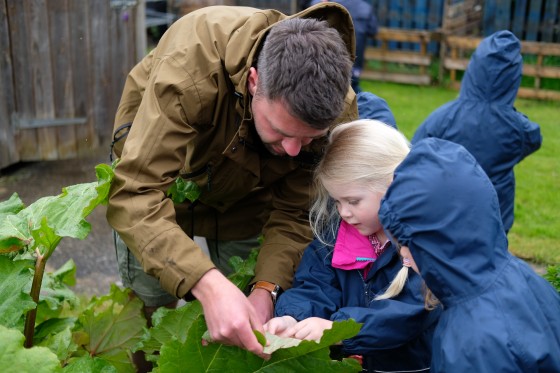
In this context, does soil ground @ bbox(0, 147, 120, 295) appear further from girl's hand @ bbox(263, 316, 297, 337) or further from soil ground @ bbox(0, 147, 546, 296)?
girl's hand @ bbox(263, 316, 297, 337)

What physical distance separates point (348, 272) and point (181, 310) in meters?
0.57

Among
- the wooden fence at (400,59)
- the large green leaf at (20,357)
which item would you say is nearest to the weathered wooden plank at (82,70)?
the large green leaf at (20,357)

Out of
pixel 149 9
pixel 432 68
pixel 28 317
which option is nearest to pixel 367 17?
pixel 432 68

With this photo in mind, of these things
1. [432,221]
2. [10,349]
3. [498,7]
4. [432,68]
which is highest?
[432,221]

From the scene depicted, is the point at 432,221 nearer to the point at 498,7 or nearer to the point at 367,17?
the point at 367,17

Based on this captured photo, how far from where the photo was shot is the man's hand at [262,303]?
2.76 meters

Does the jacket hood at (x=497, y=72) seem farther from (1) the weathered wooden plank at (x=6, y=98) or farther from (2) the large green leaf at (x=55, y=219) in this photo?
(1) the weathered wooden plank at (x=6, y=98)

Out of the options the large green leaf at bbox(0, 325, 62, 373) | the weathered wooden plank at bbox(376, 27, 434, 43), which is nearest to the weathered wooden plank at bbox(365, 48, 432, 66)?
the weathered wooden plank at bbox(376, 27, 434, 43)

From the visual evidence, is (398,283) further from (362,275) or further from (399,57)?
(399,57)

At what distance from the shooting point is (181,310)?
2.74 meters

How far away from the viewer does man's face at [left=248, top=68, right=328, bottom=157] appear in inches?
99.2

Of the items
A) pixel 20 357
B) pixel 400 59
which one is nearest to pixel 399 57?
pixel 400 59

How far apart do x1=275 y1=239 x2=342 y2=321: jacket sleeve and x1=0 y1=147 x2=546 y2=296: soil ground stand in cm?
237

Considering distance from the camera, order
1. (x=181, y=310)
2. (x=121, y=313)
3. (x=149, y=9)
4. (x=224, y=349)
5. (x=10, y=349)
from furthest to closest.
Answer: (x=149, y=9) < (x=121, y=313) < (x=181, y=310) < (x=224, y=349) < (x=10, y=349)
